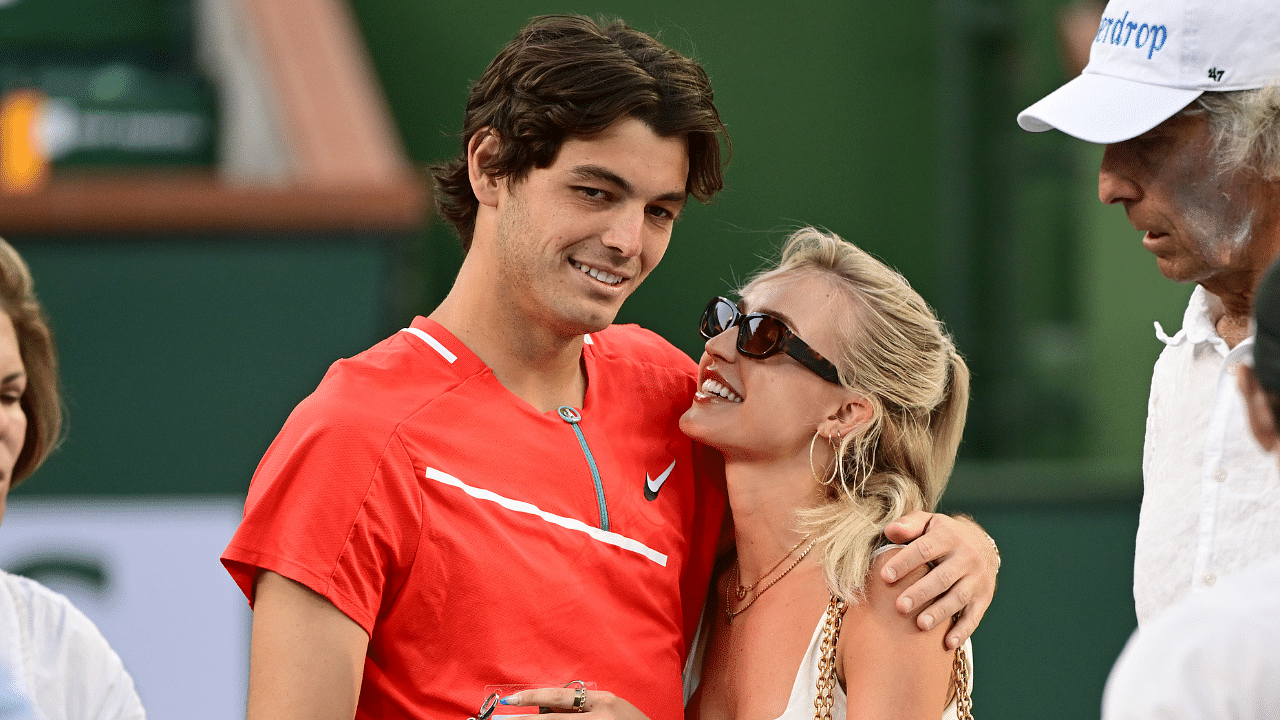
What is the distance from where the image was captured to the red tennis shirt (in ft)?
6.29

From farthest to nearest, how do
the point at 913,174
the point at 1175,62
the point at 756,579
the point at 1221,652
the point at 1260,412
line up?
the point at 913,174, the point at 756,579, the point at 1175,62, the point at 1260,412, the point at 1221,652

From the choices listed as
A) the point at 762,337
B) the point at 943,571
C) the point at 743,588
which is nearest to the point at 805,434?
the point at 762,337

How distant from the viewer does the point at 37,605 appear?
244 cm

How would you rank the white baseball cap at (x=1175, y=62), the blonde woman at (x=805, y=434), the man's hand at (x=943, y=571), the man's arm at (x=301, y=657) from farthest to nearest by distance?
1. the blonde woman at (x=805, y=434)
2. the man's hand at (x=943, y=571)
3. the white baseball cap at (x=1175, y=62)
4. the man's arm at (x=301, y=657)

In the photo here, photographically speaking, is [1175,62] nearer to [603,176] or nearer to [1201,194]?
[1201,194]

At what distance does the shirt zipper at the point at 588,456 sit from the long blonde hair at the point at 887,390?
0.35m

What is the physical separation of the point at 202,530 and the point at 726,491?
224cm

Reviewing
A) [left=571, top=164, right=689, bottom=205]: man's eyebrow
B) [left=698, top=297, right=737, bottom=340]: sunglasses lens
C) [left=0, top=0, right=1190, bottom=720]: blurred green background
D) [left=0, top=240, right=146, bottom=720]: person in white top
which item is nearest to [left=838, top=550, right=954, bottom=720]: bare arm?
[left=698, top=297, right=737, bottom=340]: sunglasses lens

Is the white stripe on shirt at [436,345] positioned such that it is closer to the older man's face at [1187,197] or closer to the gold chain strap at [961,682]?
the gold chain strap at [961,682]

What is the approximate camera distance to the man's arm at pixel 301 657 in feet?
6.04

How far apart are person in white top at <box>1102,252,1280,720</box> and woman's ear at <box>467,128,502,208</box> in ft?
4.44

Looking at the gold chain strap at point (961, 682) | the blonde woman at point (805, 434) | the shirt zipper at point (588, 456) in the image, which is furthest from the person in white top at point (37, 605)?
the gold chain strap at point (961, 682)

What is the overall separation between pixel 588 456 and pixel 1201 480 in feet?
3.10

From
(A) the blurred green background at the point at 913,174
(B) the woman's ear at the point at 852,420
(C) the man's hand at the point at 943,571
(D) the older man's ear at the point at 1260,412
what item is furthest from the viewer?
(A) the blurred green background at the point at 913,174
